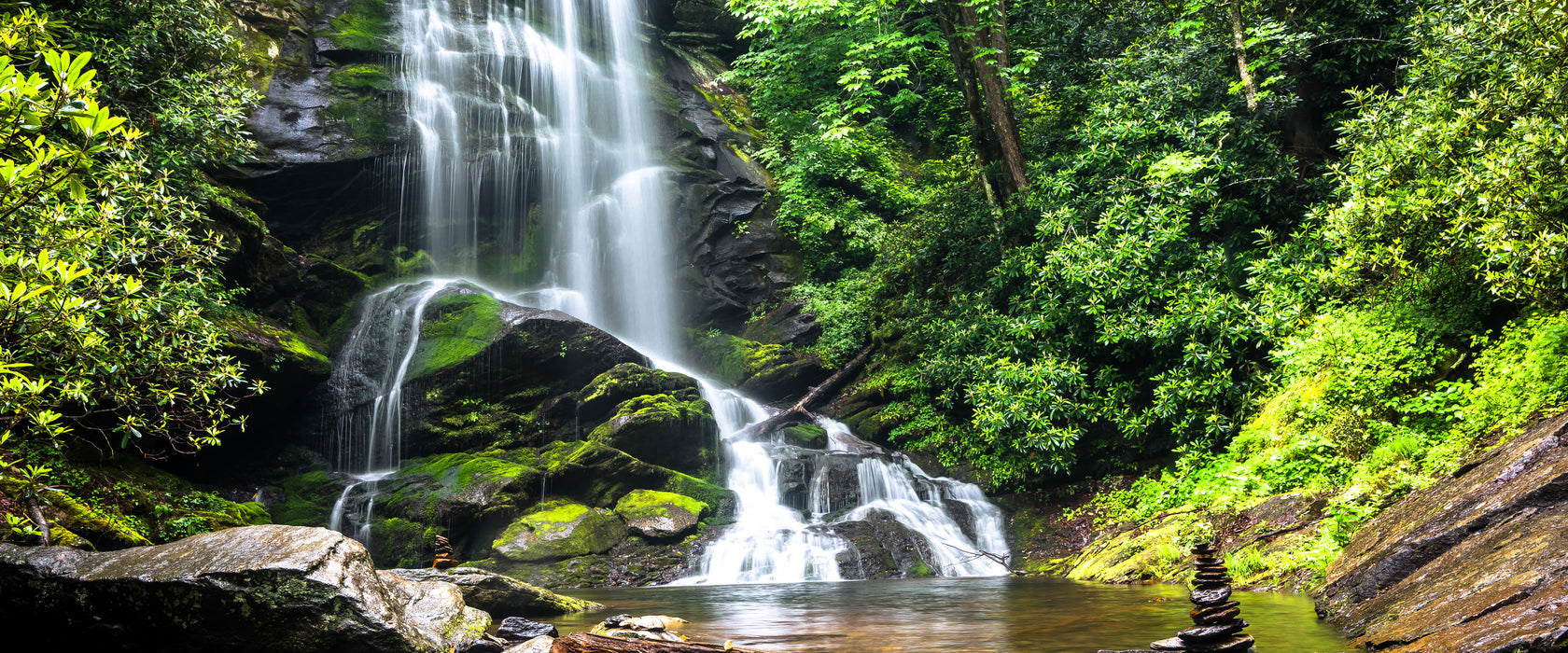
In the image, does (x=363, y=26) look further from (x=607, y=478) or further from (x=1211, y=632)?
(x=1211, y=632)

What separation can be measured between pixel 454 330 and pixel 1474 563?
17.1 metres

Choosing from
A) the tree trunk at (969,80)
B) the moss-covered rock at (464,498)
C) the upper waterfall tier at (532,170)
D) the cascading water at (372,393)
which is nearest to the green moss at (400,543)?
the moss-covered rock at (464,498)

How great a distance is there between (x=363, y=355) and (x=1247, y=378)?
1702 cm

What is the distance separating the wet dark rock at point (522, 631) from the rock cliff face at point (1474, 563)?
5369mm

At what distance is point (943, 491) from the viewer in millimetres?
15297

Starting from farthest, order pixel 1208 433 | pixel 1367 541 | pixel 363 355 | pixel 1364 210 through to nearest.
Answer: pixel 363 355, pixel 1208 433, pixel 1364 210, pixel 1367 541

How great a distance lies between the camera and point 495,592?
809 centimetres

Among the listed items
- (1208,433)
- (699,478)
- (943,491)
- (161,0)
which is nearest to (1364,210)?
(1208,433)

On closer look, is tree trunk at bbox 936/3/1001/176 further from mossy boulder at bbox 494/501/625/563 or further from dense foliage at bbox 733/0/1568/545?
mossy boulder at bbox 494/501/625/563

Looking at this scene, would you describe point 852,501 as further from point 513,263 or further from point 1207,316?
point 513,263

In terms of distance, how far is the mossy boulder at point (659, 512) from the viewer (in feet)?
44.4

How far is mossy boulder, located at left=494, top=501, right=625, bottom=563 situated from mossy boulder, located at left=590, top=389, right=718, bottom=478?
5.39 feet

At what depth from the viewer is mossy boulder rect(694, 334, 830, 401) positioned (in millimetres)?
19859

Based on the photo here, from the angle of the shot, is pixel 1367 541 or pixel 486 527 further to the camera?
pixel 486 527
